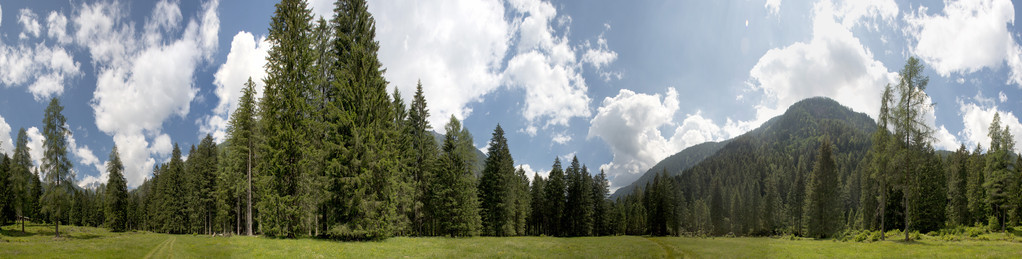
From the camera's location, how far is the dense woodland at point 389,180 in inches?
1066

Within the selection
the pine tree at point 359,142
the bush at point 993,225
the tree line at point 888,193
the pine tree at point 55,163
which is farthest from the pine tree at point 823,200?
the pine tree at point 55,163

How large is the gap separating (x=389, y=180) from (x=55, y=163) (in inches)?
1671

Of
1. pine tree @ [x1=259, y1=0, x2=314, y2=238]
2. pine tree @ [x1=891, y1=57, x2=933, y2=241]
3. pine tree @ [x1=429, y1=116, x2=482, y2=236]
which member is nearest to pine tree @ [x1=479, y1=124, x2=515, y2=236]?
pine tree @ [x1=429, y1=116, x2=482, y2=236]

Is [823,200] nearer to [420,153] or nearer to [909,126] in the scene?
[909,126]

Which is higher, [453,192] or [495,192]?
[453,192]

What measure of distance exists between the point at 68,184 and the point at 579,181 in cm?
6441

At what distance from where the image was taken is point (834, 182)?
56531 mm

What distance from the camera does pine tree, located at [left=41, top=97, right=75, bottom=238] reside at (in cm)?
4194

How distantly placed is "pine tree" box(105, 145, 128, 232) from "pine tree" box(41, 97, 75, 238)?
3448 cm

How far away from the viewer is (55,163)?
4241 cm

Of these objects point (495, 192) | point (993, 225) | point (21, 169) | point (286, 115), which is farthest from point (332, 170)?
point (993, 225)

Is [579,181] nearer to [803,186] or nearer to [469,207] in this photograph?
[469,207]

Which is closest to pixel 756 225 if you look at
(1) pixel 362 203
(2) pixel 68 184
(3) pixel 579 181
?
(3) pixel 579 181

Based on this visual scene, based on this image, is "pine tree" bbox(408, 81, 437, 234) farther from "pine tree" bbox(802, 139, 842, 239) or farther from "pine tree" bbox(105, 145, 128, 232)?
"pine tree" bbox(105, 145, 128, 232)
